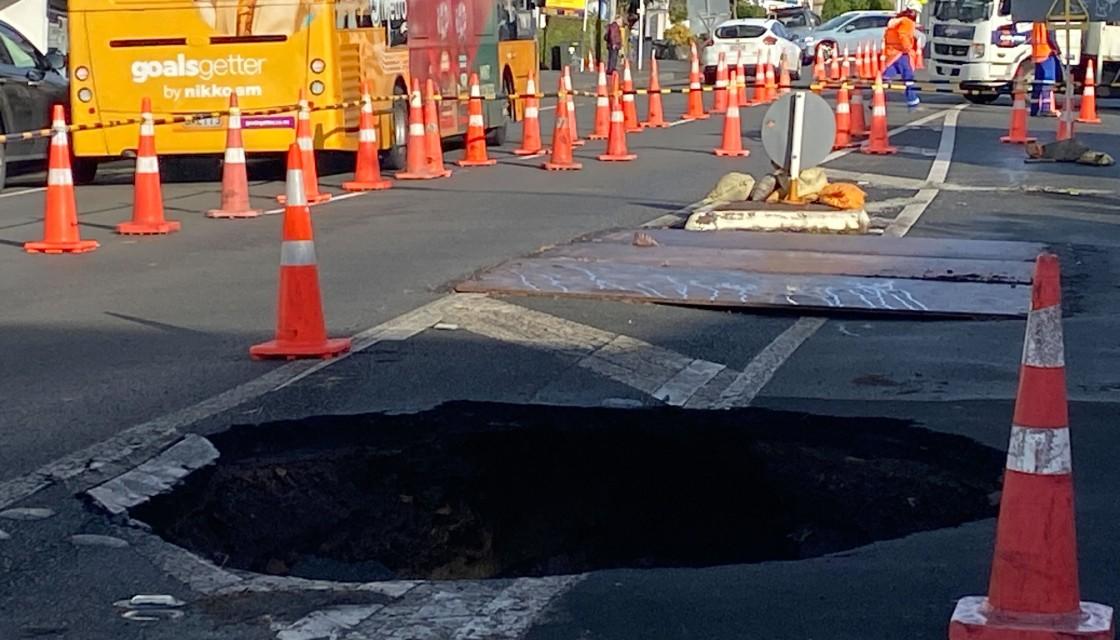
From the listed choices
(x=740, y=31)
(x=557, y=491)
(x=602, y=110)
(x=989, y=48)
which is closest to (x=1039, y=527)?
(x=557, y=491)

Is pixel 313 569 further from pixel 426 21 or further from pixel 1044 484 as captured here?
pixel 426 21

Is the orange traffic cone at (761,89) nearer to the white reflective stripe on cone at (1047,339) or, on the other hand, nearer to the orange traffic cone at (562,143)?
the orange traffic cone at (562,143)

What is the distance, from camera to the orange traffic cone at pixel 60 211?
13.0 meters

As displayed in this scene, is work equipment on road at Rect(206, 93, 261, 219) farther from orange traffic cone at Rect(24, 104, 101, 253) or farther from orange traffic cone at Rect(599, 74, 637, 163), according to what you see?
orange traffic cone at Rect(599, 74, 637, 163)

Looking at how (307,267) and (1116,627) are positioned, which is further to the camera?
(307,267)

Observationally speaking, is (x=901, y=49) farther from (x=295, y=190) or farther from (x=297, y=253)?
(x=297, y=253)

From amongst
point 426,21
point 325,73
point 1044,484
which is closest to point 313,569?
point 1044,484

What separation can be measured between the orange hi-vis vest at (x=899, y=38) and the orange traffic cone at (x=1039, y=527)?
27390 millimetres

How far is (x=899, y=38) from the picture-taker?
104ft

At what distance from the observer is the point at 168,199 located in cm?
1733

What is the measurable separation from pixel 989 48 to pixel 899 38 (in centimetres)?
555

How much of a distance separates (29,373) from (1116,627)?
18.0ft

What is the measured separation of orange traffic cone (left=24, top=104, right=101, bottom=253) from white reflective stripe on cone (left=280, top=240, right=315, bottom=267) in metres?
5.08

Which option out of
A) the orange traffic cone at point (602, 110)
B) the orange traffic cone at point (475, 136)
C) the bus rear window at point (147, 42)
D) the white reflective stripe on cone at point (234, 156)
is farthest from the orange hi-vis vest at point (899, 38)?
the white reflective stripe on cone at point (234, 156)
